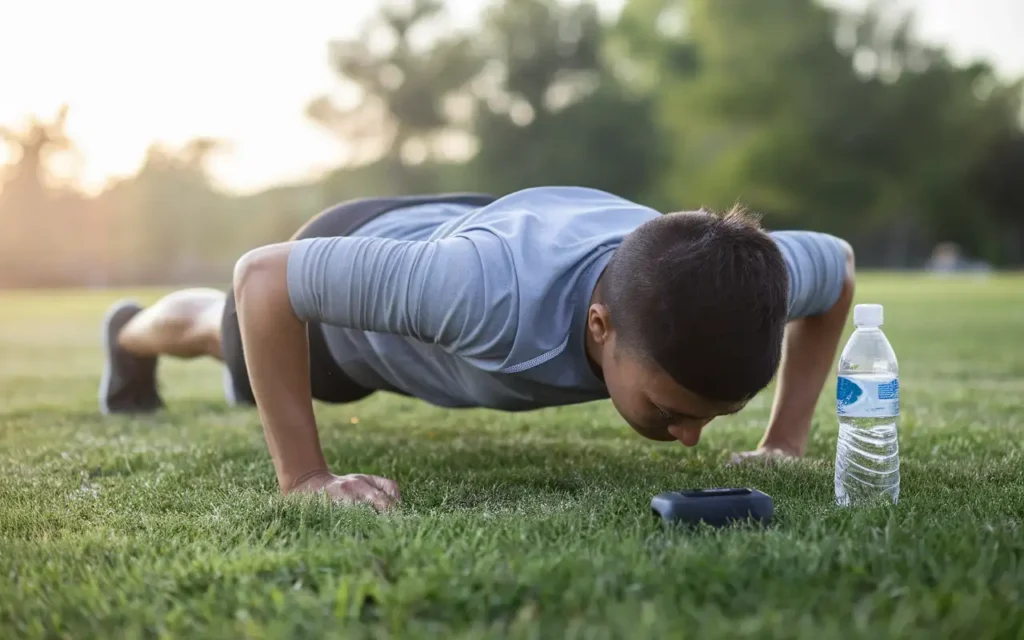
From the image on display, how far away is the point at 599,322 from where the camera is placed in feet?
7.21

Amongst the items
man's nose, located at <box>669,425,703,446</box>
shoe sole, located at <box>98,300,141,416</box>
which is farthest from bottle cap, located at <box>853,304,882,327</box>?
shoe sole, located at <box>98,300,141,416</box>

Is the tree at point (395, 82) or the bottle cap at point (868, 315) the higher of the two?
the tree at point (395, 82)

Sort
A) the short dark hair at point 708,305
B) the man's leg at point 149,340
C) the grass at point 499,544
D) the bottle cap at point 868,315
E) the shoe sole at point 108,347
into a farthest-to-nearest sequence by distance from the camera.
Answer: the shoe sole at point 108,347 → the man's leg at point 149,340 → the bottle cap at point 868,315 → the short dark hair at point 708,305 → the grass at point 499,544

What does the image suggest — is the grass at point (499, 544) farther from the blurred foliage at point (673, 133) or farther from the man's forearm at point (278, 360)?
the blurred foliage at point (673, 133)

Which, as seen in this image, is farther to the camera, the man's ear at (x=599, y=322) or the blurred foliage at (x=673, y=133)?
the blurred foliage at (x=673, y=133)

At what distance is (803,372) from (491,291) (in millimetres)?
1351

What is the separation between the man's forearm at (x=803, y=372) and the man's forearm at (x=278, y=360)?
4.82ft

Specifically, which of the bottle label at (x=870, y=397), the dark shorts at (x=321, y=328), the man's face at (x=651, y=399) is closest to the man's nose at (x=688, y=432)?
the man's face at (x=651, y=399)

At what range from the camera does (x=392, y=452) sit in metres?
3.09

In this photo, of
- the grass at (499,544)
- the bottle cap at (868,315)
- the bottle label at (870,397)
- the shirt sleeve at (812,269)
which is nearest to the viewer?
the grass at (499,544)

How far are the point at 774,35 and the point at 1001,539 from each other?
40.2m

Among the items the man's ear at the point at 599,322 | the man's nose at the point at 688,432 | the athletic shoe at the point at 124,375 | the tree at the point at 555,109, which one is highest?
the tree at the point at 555,109

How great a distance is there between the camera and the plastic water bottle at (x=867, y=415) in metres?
2.17

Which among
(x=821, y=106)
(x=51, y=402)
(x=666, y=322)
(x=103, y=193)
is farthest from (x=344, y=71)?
(x=666, y=322)
